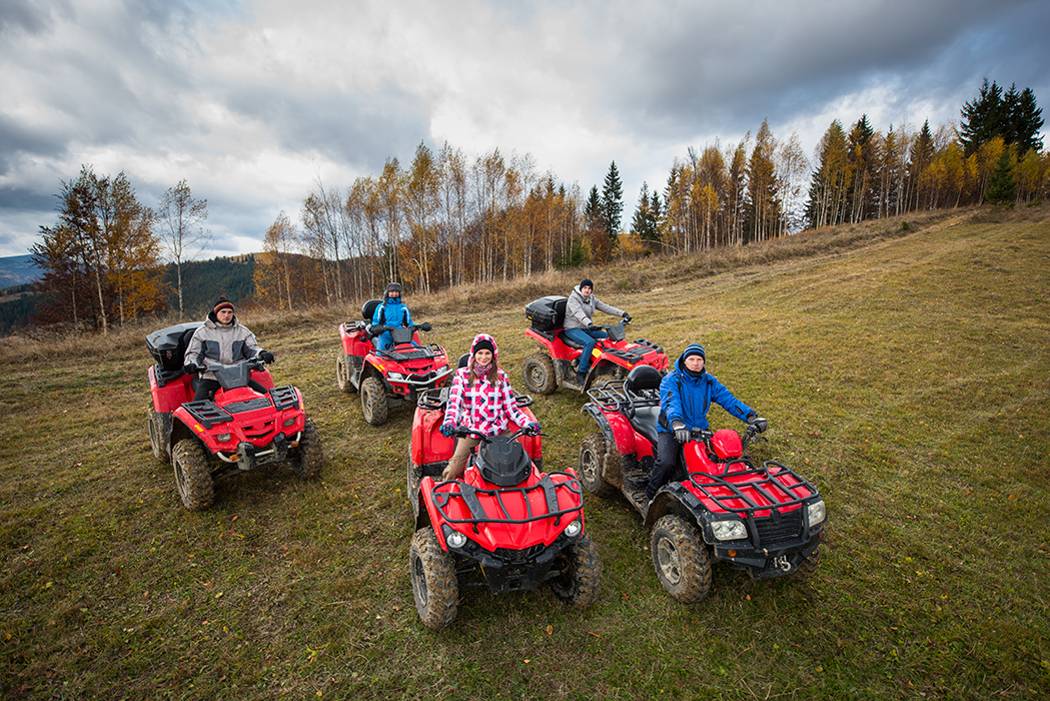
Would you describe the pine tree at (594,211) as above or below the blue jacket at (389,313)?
above

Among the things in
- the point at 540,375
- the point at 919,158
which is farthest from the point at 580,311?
the point at 919,158

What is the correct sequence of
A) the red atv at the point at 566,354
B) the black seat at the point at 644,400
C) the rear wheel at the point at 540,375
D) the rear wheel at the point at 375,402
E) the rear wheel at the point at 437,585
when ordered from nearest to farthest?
1. the rear wheel at the point at 437,585
2. the black seat at the point at 644,400
3. the red atv at the point at 566,354
4. the rear wheel at the point at 375,402
5. the rear wheel at the point at 540,375

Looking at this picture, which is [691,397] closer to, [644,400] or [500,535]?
[644,400]

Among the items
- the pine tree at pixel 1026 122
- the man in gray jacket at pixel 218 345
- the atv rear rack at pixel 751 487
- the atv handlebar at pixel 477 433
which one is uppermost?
the pine tree at pixel 1026 122

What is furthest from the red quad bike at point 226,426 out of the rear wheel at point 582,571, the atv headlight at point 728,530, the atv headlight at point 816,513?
the atv headlight at point 816,513

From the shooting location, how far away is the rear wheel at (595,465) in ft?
15.8

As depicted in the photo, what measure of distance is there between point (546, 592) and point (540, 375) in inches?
186

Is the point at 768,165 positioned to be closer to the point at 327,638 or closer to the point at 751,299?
the point at 751,299

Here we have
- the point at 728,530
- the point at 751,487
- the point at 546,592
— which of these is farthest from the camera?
the point at 546,592

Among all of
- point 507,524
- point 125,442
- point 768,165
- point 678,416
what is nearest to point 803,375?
point 678,416

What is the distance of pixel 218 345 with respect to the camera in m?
5.56

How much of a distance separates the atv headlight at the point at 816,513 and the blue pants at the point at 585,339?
414 centimetres

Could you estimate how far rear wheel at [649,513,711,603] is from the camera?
11.0 ft

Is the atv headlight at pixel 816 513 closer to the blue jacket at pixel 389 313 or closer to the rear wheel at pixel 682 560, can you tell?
the rear wheel at pixel 682 560
